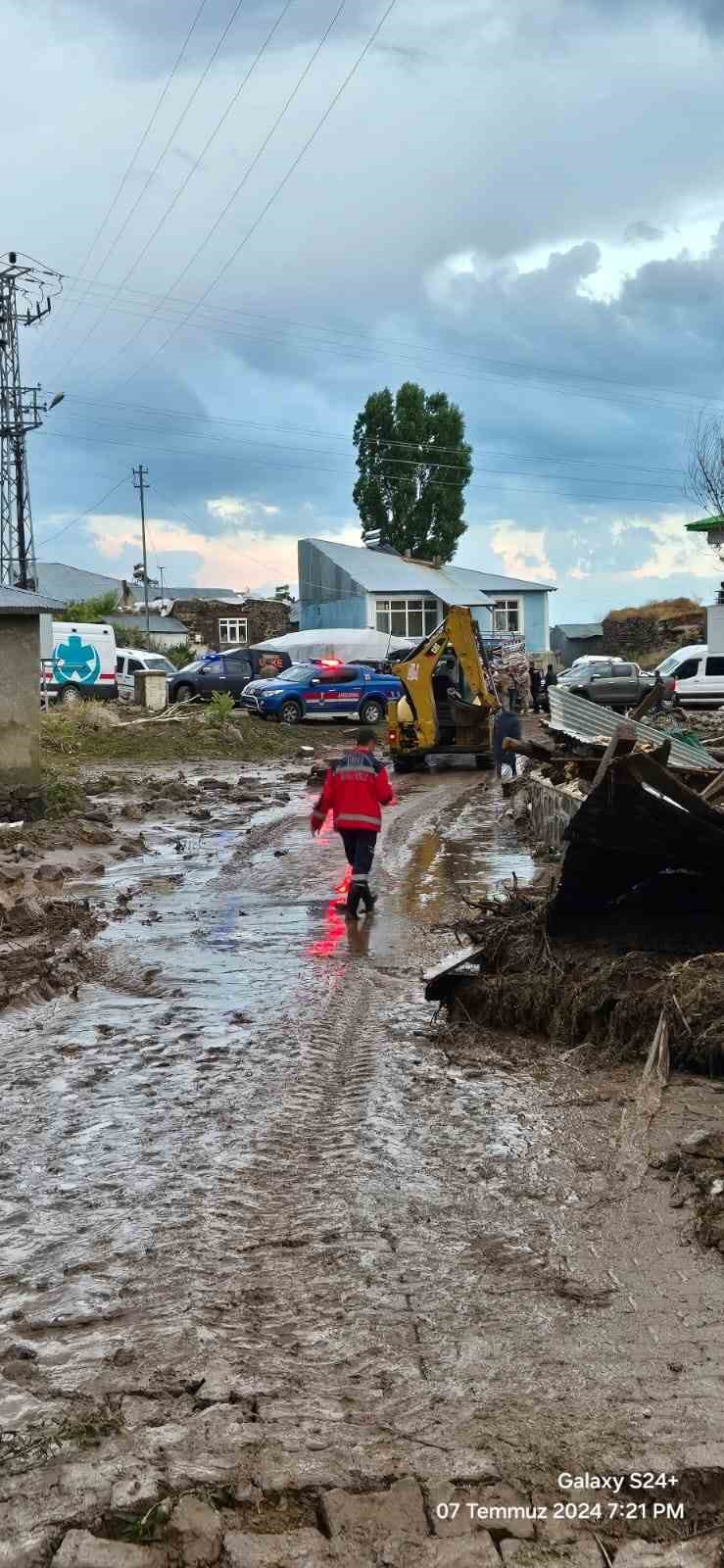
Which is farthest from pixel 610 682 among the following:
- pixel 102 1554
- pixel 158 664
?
pixel 102 1554

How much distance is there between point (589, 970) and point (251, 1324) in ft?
13.1

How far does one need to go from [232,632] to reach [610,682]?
35631 mm

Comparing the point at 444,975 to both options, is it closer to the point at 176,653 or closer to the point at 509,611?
the point at 509,611

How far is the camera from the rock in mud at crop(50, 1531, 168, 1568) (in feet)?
10.2

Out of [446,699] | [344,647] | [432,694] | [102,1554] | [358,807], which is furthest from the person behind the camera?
[344,647]

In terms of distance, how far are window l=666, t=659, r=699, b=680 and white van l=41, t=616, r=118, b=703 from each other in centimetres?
1624

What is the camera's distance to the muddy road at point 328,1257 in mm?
3568

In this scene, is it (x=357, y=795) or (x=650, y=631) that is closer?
(x=357, y=795)

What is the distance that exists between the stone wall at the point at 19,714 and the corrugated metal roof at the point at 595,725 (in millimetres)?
6638

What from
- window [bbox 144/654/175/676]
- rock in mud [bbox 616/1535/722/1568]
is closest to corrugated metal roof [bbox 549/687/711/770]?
rock in mud [bbox 616/1535/722/1568]

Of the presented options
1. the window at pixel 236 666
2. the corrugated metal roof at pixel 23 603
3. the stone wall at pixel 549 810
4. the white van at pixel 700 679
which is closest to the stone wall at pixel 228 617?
the window at pixel 236 666

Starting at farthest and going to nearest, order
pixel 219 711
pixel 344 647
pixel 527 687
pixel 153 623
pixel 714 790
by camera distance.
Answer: pixel 153 623, pixel 344 647, pixel 527 687, pixel 219 711, pixel 714 790

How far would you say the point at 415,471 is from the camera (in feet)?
231

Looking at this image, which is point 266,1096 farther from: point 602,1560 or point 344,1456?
point 602,1560
